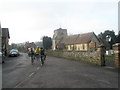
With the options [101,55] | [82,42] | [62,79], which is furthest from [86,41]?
[62,79]

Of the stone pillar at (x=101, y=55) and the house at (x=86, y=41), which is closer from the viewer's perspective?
the stone pillar at (x=101, y=55)

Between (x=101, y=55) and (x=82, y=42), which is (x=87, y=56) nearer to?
(x=101, y=55)

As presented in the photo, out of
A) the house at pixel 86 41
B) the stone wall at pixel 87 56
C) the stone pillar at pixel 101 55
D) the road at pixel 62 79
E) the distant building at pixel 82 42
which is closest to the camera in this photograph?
the road at pixel 62 79

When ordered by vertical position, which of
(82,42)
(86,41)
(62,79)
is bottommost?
(62,79)

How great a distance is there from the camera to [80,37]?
265 ft

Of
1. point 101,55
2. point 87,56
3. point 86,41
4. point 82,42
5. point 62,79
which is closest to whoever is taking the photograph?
point 62,79

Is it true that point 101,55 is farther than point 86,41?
No

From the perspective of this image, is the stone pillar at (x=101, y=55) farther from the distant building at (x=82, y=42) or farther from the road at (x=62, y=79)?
the distant building at (x=82, y=42)

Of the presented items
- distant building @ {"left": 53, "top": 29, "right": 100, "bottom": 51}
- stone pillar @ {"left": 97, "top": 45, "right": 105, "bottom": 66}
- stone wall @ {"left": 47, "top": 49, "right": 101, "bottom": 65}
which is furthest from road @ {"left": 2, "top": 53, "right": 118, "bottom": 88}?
distant building @ {"left": 53, "top": 29, "right": 100, "bottom": 51}

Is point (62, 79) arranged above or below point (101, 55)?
below

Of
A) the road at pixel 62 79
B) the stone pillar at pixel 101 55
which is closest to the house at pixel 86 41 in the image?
the stone pillar at pixel 101 55

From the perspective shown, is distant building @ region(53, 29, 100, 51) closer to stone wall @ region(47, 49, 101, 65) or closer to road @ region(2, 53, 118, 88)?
stone wall @ region(47, 49, 101, 65)

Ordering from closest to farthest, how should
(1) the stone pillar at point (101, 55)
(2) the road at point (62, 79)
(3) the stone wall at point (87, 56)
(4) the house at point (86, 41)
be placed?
1. (2) the road at point (62, 79)
2. (1) the stone pillar at point (101, 55)
3. (3) the stone wall at point (87, 56)
4. (4) the house at point (86, 41)

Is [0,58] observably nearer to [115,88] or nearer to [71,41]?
[115,88]
